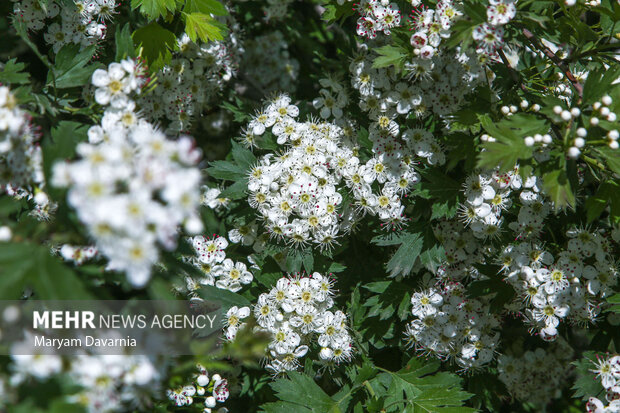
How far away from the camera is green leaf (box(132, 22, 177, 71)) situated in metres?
2.97

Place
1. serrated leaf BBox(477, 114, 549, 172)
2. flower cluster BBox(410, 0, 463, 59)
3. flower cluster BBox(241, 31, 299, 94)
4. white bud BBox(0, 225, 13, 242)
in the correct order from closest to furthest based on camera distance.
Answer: white bud BBox(0, 225, 13, 242) < serrated leaf BBox(477, 114, 549, 172) < flower cluster BBox(410, 0, 463, 59) < flower cluster BBox(241, 31, 299, 94)

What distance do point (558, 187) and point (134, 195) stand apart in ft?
5.97

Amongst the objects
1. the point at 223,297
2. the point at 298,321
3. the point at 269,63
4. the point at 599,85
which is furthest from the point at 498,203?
the point at 269,63

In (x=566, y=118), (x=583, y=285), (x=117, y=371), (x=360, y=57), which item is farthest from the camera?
(x=360, y=57)

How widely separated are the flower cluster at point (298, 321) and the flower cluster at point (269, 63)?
6.30 feet

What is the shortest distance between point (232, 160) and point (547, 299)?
212 cm

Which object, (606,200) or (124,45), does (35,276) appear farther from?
(606,200)

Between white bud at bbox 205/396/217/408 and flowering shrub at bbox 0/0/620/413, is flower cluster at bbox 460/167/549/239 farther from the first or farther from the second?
white bud at bbox 205/396/217/408

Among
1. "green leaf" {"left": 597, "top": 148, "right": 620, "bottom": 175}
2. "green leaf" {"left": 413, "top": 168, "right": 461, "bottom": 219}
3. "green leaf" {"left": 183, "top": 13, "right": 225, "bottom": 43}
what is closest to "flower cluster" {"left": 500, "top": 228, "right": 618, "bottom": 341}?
"green leaf" {"left": 413, "top": 168, "right": 461, "bottom": 219}

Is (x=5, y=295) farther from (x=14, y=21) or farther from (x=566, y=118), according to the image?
(x=566, y=118)

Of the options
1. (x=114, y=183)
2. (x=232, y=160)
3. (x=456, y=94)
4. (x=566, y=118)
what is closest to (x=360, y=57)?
(x=456, y=94)

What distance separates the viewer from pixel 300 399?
2.96m

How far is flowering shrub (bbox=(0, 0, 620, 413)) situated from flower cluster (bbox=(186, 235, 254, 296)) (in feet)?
0.04

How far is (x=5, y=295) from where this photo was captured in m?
1.63
